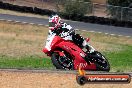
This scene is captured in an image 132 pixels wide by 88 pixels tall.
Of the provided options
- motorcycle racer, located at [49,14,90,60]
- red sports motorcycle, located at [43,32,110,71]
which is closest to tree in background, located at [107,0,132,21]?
red sports motorcycle, located at [43,32,110,71]

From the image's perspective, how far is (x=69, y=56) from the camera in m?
15.8

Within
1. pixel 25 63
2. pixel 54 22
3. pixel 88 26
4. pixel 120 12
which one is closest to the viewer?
pixel 54 22

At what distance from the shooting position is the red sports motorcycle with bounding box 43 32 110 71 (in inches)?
610

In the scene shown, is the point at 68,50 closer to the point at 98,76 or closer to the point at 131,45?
the point at 98,76

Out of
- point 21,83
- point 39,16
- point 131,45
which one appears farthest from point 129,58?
point 39,16

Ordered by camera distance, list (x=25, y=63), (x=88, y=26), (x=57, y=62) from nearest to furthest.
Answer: (x=57, y=62)
(x=25, y=63)
(x=88, y=26)

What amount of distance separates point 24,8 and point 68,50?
98.9ft

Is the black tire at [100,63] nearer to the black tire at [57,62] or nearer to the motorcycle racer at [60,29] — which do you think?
the black tire at [57,62]

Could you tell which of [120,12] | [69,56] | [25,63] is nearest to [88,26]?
[120,12]

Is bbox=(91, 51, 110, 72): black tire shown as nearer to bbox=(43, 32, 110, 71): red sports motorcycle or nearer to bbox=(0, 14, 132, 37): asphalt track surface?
bbox=(43, 32, 110, 71): red sports motorcycle

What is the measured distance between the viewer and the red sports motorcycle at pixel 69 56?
610 inches

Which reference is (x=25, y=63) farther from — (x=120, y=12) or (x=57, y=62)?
(x=120, y=12)

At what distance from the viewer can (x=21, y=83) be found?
38.3ft

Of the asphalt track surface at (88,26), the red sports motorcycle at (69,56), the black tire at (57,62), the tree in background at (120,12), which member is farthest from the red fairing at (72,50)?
the tree in background at (120,12)
